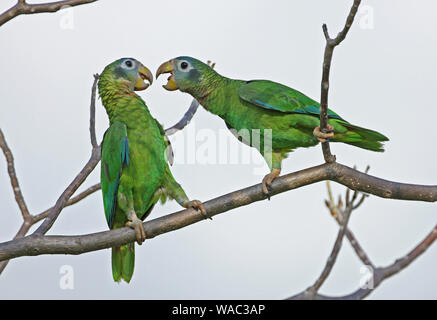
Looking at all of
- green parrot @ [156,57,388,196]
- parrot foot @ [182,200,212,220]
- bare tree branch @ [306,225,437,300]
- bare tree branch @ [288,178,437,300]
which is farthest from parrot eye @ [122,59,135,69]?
bare tree branch @ [306,225,437,300]

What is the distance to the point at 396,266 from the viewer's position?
5.04 meters

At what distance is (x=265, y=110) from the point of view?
396 cm

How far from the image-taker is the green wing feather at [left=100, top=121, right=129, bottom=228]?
3.98m

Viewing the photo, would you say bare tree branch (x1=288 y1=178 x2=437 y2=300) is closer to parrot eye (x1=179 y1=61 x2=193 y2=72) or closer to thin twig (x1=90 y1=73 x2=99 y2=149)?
parrot eye (x1=179 y1=61 x2=193 y2=72)

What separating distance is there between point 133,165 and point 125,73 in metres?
0.90

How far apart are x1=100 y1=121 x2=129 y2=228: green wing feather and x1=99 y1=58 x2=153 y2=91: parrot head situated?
0.51 m

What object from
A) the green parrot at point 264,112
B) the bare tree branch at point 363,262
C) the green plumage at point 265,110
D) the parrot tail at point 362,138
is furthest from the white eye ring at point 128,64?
the bare tree branch at point 363,262

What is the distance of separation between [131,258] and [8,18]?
2.02 meters

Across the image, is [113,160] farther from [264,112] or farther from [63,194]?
[264,112]

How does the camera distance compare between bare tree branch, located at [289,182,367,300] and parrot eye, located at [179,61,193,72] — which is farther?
bare tree branch, located at [289,182,367,300]

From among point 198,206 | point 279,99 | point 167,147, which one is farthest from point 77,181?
point 279,99
